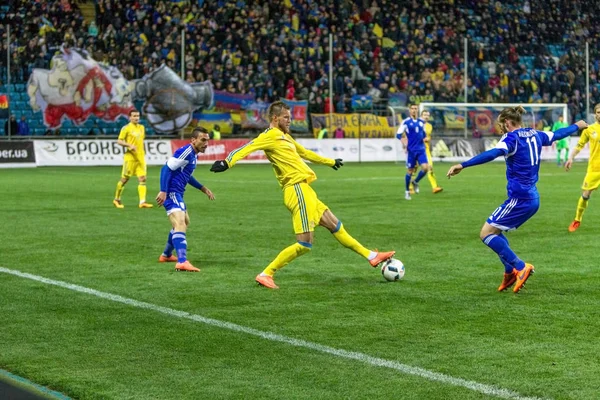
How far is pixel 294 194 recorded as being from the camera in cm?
1055

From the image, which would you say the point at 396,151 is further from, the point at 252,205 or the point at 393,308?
the point at 393,308

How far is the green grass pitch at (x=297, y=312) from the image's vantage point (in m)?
6.41

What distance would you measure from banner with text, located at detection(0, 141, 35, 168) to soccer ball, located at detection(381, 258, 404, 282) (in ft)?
92.8

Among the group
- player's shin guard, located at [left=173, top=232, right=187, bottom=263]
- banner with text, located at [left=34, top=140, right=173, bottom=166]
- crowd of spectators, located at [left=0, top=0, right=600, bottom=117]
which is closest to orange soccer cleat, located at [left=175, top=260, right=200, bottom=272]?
player's shin guard, located at [left=173, top=232, right=187, bottom=263]

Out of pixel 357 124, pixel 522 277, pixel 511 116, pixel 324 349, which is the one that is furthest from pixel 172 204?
pixel 357 124

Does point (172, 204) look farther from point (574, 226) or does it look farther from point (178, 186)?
point (574, 226)

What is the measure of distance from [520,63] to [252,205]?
2923 centimetres

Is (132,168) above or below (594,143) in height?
below

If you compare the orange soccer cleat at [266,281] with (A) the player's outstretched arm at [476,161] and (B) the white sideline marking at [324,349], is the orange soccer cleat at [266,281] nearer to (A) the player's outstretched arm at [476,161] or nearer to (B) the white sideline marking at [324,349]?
(B) the white sideline marking at [324,349]

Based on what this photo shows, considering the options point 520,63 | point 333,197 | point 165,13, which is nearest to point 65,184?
point 333,197

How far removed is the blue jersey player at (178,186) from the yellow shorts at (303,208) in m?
1.86

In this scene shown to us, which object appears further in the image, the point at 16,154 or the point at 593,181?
the point at 16,154

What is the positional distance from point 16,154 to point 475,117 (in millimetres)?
18278

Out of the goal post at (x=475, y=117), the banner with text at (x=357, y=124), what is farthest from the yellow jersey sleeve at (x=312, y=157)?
the goal post at (x=475, y=117)
